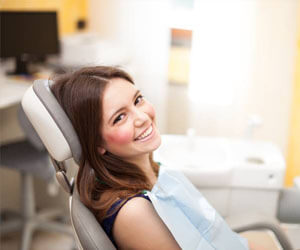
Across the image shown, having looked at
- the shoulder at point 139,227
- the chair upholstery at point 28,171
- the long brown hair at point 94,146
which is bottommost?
the chair upholstery at point 28,171

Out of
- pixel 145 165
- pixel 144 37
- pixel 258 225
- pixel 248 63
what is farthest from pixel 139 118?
pixel 144 37

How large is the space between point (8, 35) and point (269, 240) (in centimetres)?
185

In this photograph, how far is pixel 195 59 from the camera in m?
2.56

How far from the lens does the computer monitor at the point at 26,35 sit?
247 centimetres

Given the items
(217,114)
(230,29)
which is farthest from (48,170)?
(230,29)

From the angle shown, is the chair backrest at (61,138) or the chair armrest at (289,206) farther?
the chair armrest at (289,206)

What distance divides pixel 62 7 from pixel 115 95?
81.9 inches

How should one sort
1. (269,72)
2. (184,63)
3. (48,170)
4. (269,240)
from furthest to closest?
(184,63)
(269,72)
(48,170)
(269,240)

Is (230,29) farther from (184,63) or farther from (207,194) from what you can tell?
(207,194)

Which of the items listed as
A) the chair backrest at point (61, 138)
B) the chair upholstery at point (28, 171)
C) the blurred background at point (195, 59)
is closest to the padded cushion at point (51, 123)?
the chair backrest at point (61, 138)

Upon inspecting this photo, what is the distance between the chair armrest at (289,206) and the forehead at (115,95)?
0.72 metres

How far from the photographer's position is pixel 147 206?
1036 millimetres

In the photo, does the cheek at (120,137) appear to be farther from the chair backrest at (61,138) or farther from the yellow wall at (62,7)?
the yellow wall at (62,7)

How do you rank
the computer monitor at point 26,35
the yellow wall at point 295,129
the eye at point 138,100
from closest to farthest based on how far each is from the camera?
the eye at point 138,100
the yellow wall at point 295,129
the computer monitor at point 26,35
